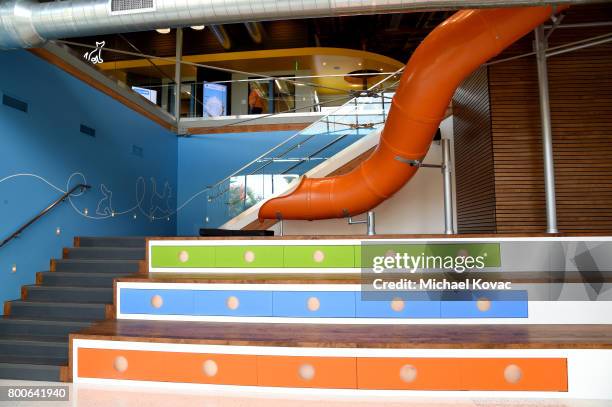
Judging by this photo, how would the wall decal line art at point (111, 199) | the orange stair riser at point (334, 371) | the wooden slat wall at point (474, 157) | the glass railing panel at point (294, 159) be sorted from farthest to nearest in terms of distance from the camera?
the glass railing panel at point (294, 159)
the wall decal line art at point (111, 199)
the wooden slat wall at point (474, 157)
the orange stair riser at point (334, 371)

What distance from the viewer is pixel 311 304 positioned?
310 cm

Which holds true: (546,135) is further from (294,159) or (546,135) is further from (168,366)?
(168,366)

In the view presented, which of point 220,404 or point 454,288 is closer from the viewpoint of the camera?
point 220,404

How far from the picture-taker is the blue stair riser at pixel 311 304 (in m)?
2.97

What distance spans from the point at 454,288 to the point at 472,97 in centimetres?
231

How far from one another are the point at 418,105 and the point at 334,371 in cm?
210

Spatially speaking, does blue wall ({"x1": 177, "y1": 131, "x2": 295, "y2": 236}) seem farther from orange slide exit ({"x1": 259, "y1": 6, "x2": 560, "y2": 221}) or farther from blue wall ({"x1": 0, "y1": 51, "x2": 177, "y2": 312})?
orange slide exit ({"x1": 259, "y1": 6, "x2": 560, "y2": 221})

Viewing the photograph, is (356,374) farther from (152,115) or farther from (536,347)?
(152,115)

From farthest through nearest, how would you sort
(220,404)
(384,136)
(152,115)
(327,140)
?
1. (152,115)
2. (327,140)
3. (384,136)
4. (220,404)

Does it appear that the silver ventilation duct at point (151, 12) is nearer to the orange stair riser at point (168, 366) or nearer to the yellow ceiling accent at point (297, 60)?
the orange stair riser at point (168, 366)

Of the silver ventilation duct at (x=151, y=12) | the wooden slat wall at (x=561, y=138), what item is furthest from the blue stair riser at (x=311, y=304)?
the silver ventilation duct at (x=151, y=12)

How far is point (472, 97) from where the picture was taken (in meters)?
4.43

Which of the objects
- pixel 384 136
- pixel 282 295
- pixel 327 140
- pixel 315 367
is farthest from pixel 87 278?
pixel 327 140

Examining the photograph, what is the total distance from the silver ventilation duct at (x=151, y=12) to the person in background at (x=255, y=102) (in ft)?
15.8
